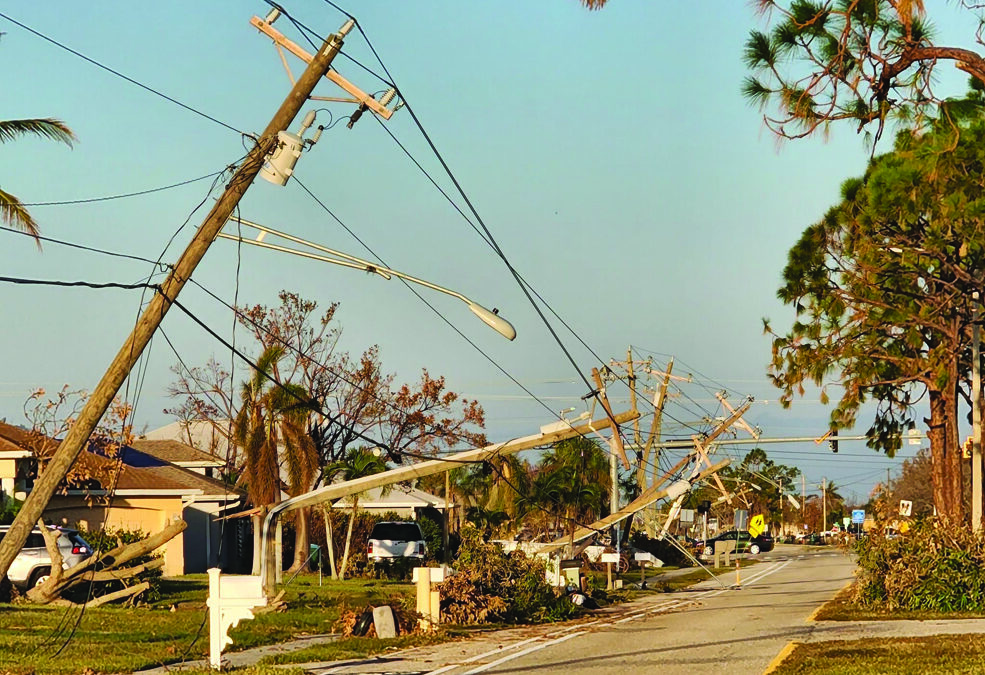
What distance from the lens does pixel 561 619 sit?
25531 mm

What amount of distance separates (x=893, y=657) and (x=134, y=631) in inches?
448

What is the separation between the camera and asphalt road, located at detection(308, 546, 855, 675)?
1638 cm

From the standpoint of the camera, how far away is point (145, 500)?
1460 inches

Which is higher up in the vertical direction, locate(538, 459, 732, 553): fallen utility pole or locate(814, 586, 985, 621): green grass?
locate(538, 459, 732, 553): fallen utility pole

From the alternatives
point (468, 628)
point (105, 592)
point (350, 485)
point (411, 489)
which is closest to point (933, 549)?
point (468, 628)

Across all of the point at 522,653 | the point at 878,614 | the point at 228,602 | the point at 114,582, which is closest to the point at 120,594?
the point at 114,582

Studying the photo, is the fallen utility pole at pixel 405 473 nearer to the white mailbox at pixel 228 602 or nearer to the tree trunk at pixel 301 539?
the white mailbox at pixel 228 602

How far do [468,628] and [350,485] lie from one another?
15.4ft

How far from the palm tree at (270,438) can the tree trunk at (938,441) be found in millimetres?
16877

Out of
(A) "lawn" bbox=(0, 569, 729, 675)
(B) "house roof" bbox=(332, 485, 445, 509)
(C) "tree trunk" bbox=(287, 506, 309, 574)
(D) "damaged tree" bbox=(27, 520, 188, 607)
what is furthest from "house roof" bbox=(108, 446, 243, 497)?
(B) "house roof" bbox=(332, 485, 445, 509)

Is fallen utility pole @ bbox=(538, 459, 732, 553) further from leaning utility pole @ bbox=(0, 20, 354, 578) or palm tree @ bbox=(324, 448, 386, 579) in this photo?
leaning utility pole @ bbox=(0, 20, 354, 578)

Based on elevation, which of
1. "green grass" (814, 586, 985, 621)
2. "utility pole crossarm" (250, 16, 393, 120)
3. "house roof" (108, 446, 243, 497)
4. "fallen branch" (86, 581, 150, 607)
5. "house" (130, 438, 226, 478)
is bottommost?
"green grass" (814, 586, 985, 621)

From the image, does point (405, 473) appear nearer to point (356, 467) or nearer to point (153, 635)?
point (153, 635)

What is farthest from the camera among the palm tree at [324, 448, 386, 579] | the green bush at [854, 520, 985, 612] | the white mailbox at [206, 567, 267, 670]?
the palm tree at [324, 448, 386, 579]
